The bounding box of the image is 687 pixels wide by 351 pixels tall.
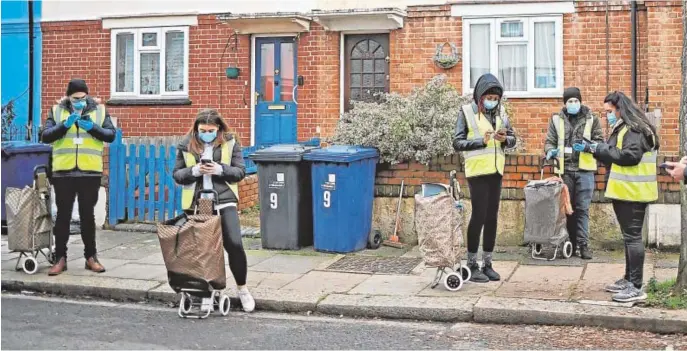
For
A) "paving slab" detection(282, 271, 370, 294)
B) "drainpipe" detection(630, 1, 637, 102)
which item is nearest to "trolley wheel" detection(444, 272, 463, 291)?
"paving slab" detection(282, 271, 370, 294)

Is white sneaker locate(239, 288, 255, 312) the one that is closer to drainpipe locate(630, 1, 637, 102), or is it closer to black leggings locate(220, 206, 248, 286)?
black leggings locate(220, 206, 248, 286)

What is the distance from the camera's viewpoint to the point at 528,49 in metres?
14.2

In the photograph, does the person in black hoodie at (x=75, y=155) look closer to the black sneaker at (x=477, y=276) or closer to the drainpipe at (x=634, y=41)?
the black sneaker at (x=477, y=276)

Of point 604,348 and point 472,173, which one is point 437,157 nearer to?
point 472,173

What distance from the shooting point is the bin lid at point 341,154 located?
30.6 ft

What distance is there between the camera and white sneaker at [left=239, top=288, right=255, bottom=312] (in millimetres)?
7148

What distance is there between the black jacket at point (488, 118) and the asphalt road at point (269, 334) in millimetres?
1666

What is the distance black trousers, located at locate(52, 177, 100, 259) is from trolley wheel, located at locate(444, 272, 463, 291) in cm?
347

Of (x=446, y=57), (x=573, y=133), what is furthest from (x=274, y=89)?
(x=573, y=133)

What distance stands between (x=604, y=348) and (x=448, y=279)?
1.80 m

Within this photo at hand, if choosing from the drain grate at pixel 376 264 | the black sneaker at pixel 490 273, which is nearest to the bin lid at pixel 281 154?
the drain grate at pixel 376 264

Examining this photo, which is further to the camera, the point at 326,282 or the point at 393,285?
the point at 326,282

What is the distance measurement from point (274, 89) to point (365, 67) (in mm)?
1697

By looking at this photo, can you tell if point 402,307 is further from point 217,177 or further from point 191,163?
point 191,163
